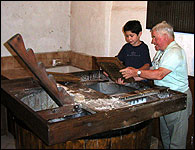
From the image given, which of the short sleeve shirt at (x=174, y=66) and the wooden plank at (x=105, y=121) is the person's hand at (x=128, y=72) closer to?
the short sleeve shirt at (x=174, y=66)

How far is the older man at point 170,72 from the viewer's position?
104 inches

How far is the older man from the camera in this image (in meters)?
2.65

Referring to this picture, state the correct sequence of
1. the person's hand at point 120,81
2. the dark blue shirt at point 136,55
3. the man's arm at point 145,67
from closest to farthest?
the person's hand at point 120,81 → the man's arm at point 145,67 → the dark blue shirt at point 136,55

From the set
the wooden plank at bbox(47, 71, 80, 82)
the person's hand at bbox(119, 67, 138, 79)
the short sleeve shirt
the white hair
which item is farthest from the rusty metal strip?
the white hair

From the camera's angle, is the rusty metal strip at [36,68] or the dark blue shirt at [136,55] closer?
the rusty metal strip at [36,68]

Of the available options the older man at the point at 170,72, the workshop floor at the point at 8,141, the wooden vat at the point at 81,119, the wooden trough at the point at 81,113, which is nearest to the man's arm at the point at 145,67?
the older man at the point at 170,72

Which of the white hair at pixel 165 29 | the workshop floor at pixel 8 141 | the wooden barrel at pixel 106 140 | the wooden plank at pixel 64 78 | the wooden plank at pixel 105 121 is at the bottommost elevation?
the workshop floor at pixel 8 141

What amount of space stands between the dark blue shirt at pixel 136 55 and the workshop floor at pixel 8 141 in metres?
2.03

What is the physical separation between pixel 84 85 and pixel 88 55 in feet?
6.56

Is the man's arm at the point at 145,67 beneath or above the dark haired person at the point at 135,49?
beneath

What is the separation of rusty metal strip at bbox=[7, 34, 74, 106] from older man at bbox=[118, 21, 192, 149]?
738mm

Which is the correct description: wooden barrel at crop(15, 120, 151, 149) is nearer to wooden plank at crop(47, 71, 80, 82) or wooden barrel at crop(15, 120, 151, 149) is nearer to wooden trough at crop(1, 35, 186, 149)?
wooden trough at crop(1, 35, 186, 149)

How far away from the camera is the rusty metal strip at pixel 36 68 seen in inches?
71.7

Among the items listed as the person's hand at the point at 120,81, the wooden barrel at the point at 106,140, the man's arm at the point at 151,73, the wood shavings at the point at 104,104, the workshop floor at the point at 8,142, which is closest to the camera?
the wood shavings at the point at 104,104
